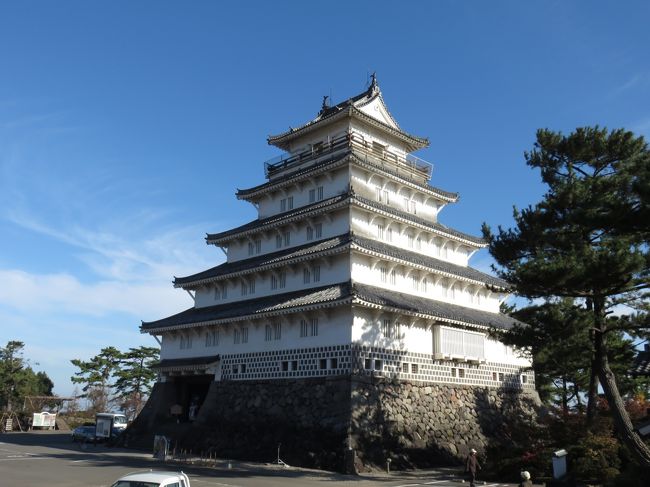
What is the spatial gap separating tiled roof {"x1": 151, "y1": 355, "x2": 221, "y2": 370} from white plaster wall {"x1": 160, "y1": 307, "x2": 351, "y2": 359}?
1.23ft

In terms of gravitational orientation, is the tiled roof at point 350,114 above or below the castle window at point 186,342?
above

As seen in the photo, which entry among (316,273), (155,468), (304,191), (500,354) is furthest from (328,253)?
(500,354)

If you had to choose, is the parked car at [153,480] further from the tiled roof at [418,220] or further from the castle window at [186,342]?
the castle window at [186,342]

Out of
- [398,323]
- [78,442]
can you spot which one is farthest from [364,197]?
[78,442]

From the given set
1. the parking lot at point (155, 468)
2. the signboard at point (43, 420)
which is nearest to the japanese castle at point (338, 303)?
the parking lot at point (155, 468)

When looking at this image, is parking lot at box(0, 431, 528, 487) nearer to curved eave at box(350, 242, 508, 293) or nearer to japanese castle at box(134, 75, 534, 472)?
japanese castle at box(134, 75, 534, 472)

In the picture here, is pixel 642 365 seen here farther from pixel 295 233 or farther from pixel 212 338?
pixel 212 338

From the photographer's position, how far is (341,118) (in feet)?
131

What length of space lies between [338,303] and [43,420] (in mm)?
46793

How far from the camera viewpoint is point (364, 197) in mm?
36594

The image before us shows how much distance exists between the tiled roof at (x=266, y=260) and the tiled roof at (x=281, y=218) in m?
1.93

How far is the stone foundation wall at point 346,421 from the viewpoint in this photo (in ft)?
91.9

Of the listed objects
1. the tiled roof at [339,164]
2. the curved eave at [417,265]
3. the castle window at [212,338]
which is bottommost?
the castle window at [212,338]

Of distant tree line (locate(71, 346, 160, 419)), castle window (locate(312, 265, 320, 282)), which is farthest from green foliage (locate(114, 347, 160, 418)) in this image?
castle window (locate(312, 265, 320, 282))
